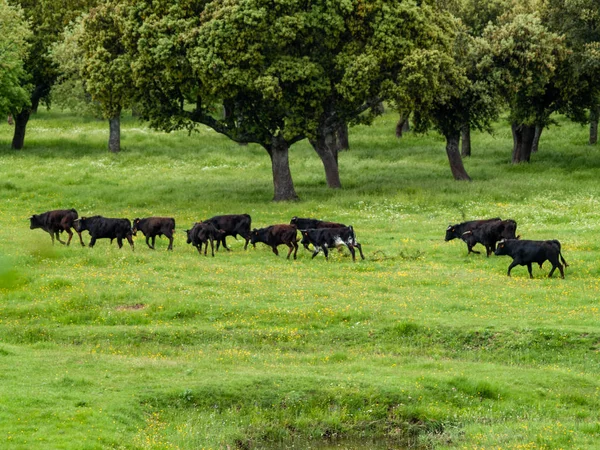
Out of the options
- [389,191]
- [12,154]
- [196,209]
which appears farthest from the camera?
[12,154]

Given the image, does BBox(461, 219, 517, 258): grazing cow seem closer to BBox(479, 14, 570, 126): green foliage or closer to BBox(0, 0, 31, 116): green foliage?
BBox(479, 14, 570, 126): green foliage

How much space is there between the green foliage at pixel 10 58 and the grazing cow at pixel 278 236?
106 feet

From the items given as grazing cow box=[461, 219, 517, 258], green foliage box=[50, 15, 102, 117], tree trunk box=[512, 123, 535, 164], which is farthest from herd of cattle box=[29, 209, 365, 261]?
tree trunk box=[512, 123, 535, 164]

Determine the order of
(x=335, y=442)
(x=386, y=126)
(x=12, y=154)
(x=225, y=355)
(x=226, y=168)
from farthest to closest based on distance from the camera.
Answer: (x=386, y=126), (x=12, y=154), (x=226, y=168), (x=225, y=355), (x=335, y=442)

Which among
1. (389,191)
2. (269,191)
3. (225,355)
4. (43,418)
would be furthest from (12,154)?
(43,418)

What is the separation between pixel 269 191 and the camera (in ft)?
174

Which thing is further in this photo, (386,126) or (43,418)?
(386,126)

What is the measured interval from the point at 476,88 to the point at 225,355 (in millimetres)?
34262

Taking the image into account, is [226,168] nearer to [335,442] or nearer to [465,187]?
[465,187]

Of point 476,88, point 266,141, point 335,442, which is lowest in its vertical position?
point 335,442

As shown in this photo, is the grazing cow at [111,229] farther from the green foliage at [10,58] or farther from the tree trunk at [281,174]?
the green foliage at [10,58]

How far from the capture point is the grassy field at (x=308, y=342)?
1770 centimetres

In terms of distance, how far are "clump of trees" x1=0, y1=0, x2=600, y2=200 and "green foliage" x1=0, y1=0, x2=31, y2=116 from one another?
11.6 metres

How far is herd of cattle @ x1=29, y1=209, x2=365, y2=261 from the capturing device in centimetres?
3412
